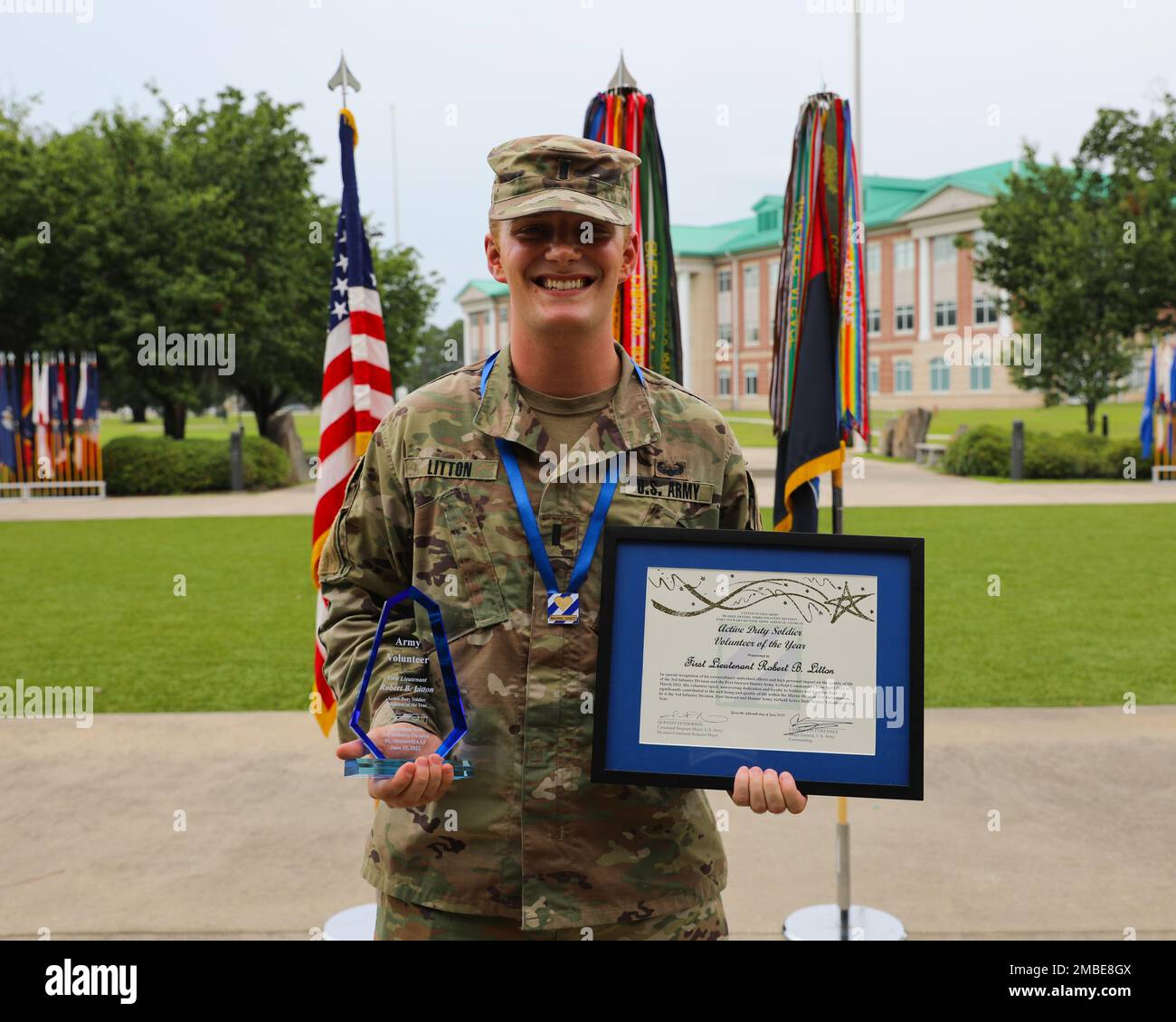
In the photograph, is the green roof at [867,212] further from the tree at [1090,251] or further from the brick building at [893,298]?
the tree at [1090,251]

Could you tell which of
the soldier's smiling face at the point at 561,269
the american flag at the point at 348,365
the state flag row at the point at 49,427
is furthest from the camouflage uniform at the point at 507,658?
the state flag row at the point at 49,427

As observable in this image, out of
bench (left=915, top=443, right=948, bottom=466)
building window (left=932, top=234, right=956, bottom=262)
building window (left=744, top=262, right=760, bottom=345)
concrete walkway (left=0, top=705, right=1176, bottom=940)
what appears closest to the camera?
concrete walkway (left=0, top=705, right=1176, bottom=940)

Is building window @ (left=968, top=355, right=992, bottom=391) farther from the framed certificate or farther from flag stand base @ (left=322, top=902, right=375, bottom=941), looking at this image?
the framed certificate

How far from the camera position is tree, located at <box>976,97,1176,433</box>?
92.5 ft

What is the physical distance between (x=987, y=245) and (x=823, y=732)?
101ft

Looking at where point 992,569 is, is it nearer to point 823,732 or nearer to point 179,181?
point 823,732

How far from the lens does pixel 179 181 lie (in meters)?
29.3

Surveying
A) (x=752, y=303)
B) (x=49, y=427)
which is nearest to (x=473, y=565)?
(x=49, y=427)

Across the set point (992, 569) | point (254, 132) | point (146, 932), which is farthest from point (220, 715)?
point (254, 132)

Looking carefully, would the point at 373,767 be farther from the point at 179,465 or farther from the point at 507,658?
the point at 179,465

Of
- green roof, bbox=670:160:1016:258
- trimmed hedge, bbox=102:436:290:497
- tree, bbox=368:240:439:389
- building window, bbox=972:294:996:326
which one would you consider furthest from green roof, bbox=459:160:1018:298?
trimmed hedge, bbox=102:436:290:497

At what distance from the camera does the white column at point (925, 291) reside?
60500 millimetres

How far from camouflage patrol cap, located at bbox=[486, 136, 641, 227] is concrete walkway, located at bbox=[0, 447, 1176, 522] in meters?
Answer: 16.1

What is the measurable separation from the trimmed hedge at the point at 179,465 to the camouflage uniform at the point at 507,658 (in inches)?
949
